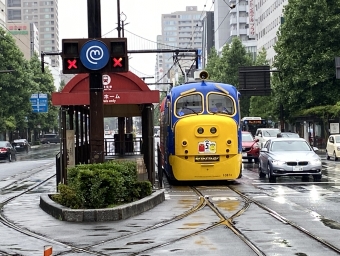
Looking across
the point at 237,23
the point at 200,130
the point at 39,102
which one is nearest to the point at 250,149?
the point at 200,130

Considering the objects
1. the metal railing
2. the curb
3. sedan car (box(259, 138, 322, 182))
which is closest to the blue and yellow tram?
sedan car (box(259, 138, 322, 182))

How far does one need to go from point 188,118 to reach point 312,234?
43.5 feet

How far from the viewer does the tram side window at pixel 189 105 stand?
25703 mm

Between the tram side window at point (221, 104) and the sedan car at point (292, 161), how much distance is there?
2250mm

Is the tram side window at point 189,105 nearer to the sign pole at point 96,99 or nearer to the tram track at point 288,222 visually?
the tram track at point 288,222

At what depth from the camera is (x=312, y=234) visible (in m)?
12.3

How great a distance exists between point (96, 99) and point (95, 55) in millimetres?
1034

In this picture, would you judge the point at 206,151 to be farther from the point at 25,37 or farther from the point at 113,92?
the point at 25,37

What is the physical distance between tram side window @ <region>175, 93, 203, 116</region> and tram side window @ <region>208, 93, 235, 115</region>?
1.19 feet

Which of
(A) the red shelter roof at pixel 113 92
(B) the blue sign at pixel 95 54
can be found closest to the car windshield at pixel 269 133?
(A) the red shelter roof at pixel 113 92

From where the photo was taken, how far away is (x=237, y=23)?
14875cm

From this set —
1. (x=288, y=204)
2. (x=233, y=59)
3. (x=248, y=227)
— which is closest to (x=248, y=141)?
(x=288, y=204)

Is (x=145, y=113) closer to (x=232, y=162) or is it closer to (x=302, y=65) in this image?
(x=232, y=162)

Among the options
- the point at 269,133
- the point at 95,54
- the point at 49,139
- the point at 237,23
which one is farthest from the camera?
the point at 237,23
